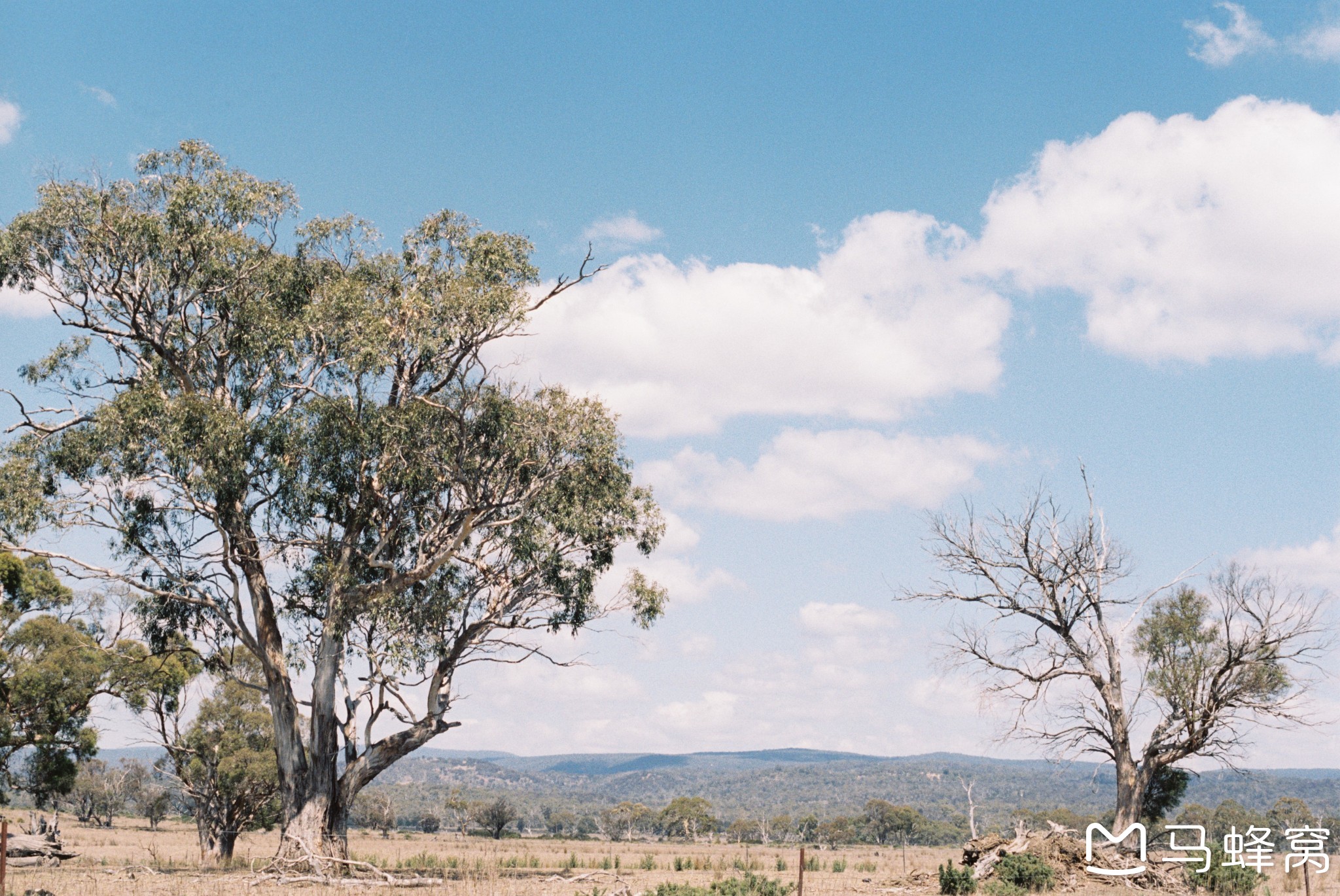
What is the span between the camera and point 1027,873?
2414 centimetres

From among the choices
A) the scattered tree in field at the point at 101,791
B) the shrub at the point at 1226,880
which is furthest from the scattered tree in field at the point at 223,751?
the scattered tree in field at the point at 101,791

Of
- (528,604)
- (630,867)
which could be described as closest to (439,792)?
(630,867)

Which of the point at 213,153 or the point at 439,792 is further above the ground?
the point at 213,153

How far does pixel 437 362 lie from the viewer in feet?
89.4

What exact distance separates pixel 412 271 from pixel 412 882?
15031 mm

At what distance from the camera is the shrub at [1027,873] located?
23906mm

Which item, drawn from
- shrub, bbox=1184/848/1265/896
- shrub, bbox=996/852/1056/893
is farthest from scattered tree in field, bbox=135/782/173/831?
shrub, bbox=1184/848/1265/896

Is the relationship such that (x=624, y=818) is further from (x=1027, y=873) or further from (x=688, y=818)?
(x=1027, y=873)

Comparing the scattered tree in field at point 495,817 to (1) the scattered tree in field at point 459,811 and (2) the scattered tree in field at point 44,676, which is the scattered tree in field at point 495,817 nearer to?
(1) the scattered tree in field at point 459,811

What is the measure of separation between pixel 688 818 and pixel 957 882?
2937 inches

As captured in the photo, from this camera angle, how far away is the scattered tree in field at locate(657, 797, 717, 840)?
3767 inches

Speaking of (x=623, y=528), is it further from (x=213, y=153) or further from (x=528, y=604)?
(x=213, y=153)

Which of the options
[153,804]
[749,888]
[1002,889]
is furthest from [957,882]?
[153,804]

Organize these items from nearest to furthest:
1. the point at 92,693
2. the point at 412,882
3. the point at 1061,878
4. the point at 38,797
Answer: the point at 412,882, the point at 1061,878, the point at 92,693, the point at 38,797
